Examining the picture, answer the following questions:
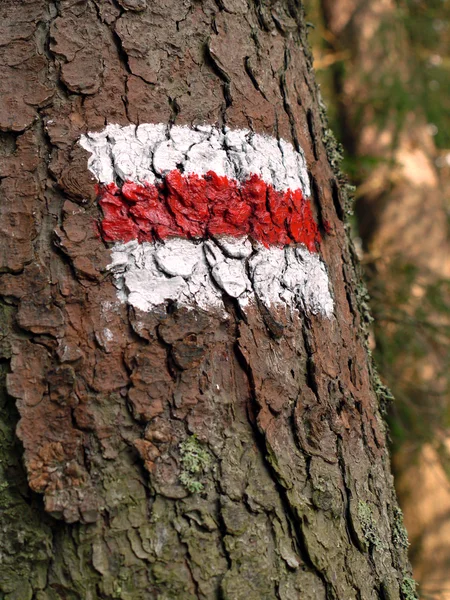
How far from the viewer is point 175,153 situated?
1.19 metres

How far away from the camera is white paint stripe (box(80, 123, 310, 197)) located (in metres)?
1.16

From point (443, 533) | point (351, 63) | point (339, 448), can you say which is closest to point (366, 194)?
point (351, 63)

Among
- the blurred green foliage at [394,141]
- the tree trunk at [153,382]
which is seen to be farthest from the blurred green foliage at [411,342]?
the tree trunk at [153,382]

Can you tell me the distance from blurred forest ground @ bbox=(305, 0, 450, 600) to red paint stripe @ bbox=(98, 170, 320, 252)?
8.31 ft

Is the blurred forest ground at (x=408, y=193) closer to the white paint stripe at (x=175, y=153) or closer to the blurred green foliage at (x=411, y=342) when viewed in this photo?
the blurred green foliage at (x=411, y=342)

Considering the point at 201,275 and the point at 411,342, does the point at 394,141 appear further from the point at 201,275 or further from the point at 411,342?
the point at 201,275

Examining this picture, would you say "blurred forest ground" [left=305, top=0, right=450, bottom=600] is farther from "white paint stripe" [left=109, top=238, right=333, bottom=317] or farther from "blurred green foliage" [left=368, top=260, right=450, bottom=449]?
"white paint stripe" [left=109, top=238, right=333, bottom=317]

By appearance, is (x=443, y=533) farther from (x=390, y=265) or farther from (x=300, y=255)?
(x=300, y=255)

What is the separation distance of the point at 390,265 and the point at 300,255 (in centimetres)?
281

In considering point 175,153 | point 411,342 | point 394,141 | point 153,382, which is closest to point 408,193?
point 394,141

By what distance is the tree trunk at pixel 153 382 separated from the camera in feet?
3.41

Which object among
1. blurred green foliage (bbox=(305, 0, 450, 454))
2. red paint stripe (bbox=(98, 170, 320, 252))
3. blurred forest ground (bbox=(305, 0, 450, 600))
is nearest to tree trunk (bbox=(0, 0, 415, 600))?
red paint stripe (bbox=(98, 170, 320, 252))

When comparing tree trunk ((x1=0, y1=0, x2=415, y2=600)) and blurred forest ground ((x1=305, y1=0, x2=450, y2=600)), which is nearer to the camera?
tree trunk ((x1=0, y1=0, x2=415, y2=600))

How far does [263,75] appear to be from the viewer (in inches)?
52.6
